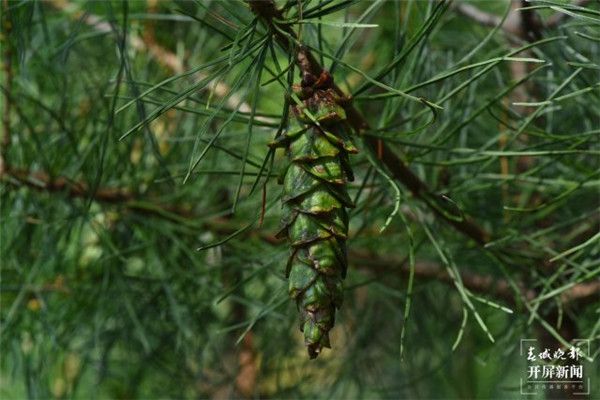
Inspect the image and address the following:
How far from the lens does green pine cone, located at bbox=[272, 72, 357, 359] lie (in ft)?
1.27

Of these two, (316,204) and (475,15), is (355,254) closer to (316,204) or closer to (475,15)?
(475,15)

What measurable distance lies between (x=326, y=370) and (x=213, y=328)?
0.13 metres

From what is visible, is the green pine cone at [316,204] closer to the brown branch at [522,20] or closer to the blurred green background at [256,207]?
the blurred green background at [256,207]

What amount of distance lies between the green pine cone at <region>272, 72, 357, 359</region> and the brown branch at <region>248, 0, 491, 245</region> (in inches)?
0.4

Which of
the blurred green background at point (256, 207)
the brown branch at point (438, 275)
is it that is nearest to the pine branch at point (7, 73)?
the blurred green background at point (256, 207)

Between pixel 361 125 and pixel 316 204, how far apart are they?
0.10m

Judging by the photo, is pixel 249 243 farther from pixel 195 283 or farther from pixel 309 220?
pixel 309 220

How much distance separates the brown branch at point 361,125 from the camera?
0.40 metres

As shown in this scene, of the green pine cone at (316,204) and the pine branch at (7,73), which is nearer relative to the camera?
the green pine cone at (316,204)

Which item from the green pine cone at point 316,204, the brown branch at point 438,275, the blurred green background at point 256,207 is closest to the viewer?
the green pine cone at point 316,204

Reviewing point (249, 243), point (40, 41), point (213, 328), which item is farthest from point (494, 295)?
point (40, 41)

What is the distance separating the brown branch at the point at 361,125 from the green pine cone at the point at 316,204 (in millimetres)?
11

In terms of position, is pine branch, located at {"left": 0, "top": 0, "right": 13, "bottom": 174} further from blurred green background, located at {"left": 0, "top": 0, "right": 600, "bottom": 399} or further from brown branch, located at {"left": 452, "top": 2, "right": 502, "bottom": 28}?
brown branch, located at {"left": 452, "top": 2, "right": 502, "bottom": 28}

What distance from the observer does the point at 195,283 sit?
0.76 meters
